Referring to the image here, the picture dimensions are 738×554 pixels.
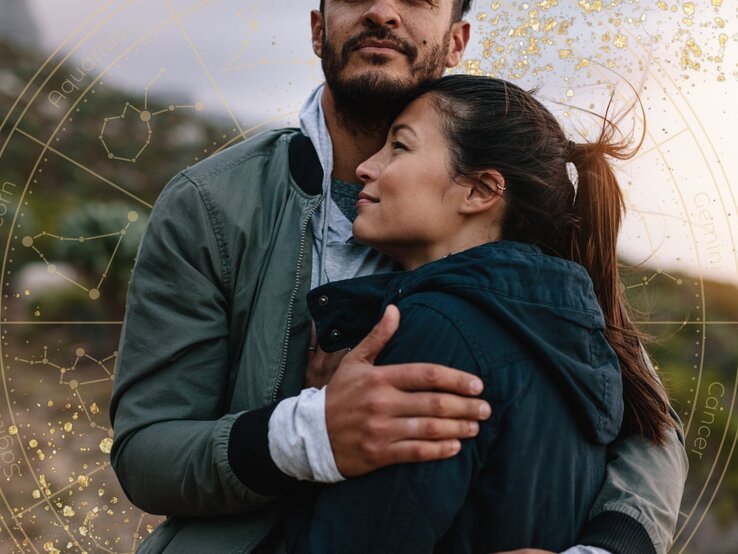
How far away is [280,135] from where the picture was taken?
2381 mm

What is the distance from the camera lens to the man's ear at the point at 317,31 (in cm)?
257

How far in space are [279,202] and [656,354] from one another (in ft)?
9.67

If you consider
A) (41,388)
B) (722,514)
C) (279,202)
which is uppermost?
(279,202)

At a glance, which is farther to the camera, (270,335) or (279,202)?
(279,202)

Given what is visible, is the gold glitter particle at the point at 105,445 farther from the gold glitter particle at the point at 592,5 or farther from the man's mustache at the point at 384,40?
the gold glitter particle at the point at 592,5

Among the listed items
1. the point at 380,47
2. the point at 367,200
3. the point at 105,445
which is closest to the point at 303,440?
the point at 367,200

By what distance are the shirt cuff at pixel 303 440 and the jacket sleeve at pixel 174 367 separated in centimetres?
17

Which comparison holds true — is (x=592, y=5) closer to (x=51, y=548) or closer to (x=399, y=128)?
(x=399, y=128)

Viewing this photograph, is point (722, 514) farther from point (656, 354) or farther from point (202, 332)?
point (202, 332)

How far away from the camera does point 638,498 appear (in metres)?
1.96

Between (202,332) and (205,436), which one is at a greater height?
(202,332)

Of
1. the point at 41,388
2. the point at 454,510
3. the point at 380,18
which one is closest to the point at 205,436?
the point at 454,510

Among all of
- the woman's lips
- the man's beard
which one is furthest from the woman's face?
the man's beard

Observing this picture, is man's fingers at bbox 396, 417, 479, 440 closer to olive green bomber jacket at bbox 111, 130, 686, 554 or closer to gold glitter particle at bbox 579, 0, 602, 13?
olive green bomber jacket at bbox 111, 130, 686, 554
